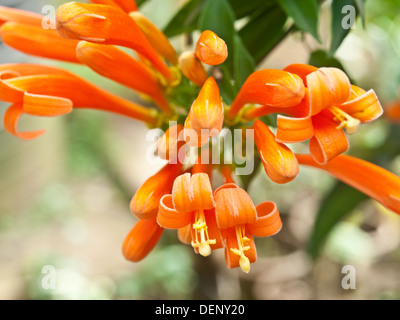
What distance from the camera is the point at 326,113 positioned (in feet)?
1.39

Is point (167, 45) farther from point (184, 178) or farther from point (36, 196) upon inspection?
point (36, 196)

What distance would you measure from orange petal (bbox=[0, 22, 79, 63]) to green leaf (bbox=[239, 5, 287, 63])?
24 cm

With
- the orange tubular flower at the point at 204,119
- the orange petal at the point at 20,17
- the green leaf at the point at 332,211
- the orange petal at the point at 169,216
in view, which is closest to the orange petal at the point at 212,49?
the orange tubular flower at the point at 204,119

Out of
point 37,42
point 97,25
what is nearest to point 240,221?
point 97,25

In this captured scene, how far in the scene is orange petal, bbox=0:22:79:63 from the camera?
0.53 metres

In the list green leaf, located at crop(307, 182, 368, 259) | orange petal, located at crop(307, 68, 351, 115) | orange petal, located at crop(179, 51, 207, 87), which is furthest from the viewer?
green leaf, located at crop(307, 182, 368, 259)

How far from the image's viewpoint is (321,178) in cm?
168

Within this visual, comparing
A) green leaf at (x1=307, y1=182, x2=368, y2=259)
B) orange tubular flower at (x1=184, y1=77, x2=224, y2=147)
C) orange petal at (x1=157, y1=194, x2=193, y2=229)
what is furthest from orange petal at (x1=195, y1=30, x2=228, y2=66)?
green leaf at (x1=307, y1=182, x2=368, y2=259)

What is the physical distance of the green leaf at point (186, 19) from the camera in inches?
23.7

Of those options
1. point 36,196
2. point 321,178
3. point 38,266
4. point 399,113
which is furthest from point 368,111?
point 36,196

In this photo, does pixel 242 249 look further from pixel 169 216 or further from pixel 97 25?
pixel 97 25

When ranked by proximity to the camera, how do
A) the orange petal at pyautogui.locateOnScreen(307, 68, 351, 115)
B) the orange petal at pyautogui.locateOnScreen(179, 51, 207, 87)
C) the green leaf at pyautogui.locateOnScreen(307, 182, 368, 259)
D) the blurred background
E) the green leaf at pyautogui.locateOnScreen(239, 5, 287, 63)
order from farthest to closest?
1. the blurred background
2. the green leaf at pyautogui.locateOnScreen(307, 182, 368, 259)
3. the green leaf at pyautogui.locateOnScreen(239, 5, 287, 63)
4. the orange petal at pyautogui.locateOnScreen(179, 51, 207, 87)
5. the orange petal at pyautogui.locateOnScreen(307, 68, 351, 115)

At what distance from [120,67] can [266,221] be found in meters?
0.26

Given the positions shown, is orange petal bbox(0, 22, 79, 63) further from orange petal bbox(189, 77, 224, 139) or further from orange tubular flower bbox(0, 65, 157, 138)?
orange petal bbox(189, 77, 224, 139)
